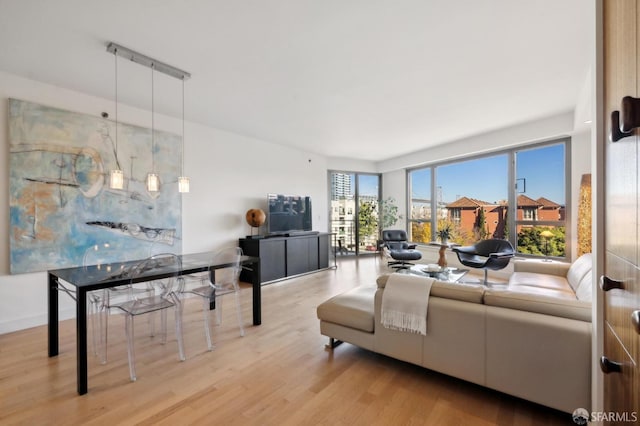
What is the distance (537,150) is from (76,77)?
6788mm

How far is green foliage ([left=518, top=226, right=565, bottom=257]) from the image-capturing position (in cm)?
487

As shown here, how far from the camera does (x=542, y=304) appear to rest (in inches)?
70.6

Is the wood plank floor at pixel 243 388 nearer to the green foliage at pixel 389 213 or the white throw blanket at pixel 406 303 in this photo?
the white throw blanket at pixel 406 303

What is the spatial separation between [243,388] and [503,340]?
70.4 inches

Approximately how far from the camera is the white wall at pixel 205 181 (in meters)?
3.08

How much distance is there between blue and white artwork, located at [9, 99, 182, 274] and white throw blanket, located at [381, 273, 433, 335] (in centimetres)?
345

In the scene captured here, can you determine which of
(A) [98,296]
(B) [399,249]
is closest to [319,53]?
(A) [98,296]

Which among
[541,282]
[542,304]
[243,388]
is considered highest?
[542,304]

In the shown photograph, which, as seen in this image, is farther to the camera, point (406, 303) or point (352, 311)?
point (352, 311)

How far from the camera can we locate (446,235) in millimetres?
6340

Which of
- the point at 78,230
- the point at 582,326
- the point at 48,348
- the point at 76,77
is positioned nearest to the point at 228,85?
the point at 76,77

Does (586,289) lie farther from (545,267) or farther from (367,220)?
(367,220)

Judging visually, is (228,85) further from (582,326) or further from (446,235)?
(446,235)

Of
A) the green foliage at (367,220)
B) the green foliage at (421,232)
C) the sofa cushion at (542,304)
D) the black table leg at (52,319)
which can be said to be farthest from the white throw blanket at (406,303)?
the green foliage at (367,220)
